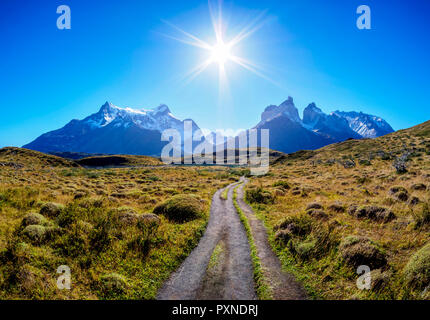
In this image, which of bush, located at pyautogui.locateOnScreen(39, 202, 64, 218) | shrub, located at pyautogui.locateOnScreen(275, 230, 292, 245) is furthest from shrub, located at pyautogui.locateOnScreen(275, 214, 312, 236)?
bush, located at pyautogui.locateOnScreen(39, 202, 64, 218)

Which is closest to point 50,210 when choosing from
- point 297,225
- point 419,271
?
point 297,225

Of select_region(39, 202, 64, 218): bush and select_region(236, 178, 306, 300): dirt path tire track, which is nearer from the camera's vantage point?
select_region(236, 178, 306, 300): dirt path tire track

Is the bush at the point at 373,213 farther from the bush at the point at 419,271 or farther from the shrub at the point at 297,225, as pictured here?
the bush at the point at 419,271

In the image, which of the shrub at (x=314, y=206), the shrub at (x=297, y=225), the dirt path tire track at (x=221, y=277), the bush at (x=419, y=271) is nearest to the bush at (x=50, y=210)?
the dirt path tire track at (x=221, y=277)

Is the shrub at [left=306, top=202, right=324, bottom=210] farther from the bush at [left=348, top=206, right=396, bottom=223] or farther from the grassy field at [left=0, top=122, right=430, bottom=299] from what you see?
the bush at [left=348, top=206, right=396, bottom=223]

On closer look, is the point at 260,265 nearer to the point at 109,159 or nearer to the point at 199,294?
the point at 199,294

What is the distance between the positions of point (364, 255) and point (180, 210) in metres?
12.6

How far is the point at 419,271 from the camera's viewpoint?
Answer: 22.9 ft

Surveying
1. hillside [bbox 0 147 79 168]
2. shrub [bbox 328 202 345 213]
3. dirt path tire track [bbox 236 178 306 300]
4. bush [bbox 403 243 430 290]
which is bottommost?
dirt path tire track [bbox 236 178 306 300]

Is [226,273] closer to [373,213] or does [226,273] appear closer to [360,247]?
[360,247]

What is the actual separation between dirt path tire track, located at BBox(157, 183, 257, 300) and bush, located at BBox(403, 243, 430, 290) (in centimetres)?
563

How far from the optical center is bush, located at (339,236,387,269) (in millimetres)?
8442
